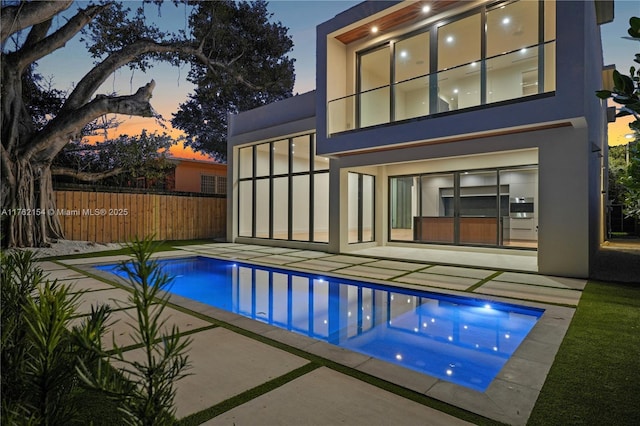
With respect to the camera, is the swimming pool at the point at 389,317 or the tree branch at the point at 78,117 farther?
the tree branch at the point at 78,117

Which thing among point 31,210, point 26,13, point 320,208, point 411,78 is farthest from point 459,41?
point 31,210

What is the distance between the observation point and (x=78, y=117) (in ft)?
32.5

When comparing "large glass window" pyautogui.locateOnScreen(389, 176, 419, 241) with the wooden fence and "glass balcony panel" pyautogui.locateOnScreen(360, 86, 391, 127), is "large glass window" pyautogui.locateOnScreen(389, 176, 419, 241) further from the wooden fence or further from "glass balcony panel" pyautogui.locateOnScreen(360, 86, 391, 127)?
the wooden fence

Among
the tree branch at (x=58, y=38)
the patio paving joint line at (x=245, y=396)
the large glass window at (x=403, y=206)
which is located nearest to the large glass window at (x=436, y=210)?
the large glass window at (x=403, y=206)

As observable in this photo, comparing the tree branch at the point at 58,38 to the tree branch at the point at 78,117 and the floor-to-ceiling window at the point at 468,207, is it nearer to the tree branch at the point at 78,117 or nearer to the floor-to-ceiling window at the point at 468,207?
the tree branch at the point at 78,117

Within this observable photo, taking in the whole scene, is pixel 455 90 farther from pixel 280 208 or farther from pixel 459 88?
pixel 280 208

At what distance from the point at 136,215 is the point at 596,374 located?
1390cm

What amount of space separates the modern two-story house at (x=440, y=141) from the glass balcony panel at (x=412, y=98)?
0.10 ft

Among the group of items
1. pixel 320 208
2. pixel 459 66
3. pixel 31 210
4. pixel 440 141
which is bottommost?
pixel 31 210

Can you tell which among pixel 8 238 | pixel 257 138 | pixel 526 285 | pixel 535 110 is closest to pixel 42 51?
pixel 8 238

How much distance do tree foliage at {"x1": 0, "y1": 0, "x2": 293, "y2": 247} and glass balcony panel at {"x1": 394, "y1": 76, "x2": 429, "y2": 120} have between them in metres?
7.29

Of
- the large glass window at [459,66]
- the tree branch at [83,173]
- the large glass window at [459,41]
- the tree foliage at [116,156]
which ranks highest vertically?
the large glass window at [459,41]

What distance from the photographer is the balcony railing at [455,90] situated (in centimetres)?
657

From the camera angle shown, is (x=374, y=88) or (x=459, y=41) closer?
(x=459, y=41)
